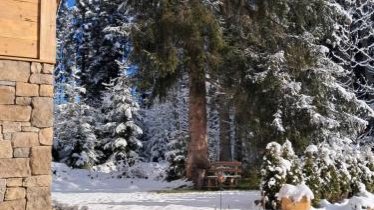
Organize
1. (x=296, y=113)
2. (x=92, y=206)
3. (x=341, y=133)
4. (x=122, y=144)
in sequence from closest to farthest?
(x=92, y=206) < (x=296, y=113) < (x=341, y=133) < (x=122, y=144)

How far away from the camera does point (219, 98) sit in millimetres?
15367

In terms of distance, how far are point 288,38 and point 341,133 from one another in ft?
10.8

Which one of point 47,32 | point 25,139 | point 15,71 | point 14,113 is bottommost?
point 25,139

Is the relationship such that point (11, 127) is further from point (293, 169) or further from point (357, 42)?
point (357, 42)

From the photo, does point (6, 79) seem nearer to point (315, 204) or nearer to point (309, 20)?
point (315, 204)

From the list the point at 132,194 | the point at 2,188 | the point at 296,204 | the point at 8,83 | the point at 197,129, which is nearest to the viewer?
the point at 2,188

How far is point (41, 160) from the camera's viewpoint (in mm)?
6078

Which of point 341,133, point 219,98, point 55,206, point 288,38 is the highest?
point 288,38

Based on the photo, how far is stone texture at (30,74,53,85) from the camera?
20.0 feet

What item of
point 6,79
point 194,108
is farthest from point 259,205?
point 194,108

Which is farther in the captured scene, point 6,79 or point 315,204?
point 315,204

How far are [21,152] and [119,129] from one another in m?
16.8

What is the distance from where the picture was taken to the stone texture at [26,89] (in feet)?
19.6

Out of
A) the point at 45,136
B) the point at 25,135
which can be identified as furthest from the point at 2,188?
the point at 45,136
